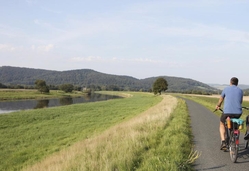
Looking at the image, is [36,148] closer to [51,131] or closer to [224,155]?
[51,131]

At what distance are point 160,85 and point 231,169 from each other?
71136 mm

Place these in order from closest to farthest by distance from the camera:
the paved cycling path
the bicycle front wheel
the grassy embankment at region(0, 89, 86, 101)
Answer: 1. the paved cycling path
2. the bicycle front wheel
3. the grassy embankment at region(0, 89, 86, 101)

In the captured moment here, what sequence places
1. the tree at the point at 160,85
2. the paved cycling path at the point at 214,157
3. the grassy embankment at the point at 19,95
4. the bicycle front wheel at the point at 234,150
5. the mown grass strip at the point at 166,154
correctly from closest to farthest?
the mown grass strip at the point at 166,154 → the paved cycling path at the point at 214,157 → the bicycle front wheel at the point at 234,150 → the grassy embankment at the point at 19,95 → the tree at the point at 160,85

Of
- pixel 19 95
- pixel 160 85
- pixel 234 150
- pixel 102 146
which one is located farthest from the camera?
pixel 160 85

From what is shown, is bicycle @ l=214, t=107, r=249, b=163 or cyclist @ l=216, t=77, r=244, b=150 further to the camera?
cyclist @ l=216, t=77, r=244, b=150

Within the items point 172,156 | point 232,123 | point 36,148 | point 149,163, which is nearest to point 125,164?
point 149,163

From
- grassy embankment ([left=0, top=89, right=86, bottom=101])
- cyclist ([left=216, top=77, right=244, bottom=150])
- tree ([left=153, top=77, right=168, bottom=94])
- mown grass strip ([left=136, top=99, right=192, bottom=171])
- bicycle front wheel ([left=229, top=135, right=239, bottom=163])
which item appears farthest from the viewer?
tree ([left=153, top=77, right=168, bottom=94])

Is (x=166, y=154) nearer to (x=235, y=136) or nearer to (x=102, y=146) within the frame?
(x=235, y=136)

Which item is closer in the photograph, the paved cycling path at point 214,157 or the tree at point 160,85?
the paved cycling path at point 214,157

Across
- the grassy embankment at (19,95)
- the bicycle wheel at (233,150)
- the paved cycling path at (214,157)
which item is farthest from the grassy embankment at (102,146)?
the grassy embankment at (19,95)

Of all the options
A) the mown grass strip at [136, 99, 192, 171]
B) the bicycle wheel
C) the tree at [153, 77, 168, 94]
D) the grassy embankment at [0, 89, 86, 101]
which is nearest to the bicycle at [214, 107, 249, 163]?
the bicycle wheel

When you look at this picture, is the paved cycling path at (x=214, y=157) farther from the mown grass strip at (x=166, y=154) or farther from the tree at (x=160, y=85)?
the tree at (x=160, y=85)

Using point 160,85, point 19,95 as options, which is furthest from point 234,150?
point 19,95

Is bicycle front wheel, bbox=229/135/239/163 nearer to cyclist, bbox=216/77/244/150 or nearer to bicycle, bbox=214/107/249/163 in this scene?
bicycle, bbox=214/107/249/163
